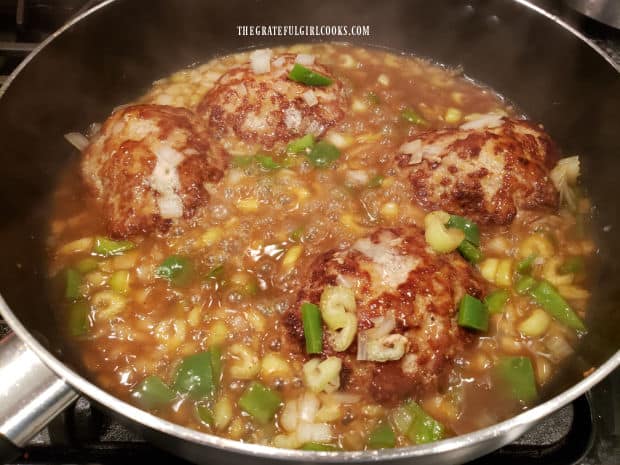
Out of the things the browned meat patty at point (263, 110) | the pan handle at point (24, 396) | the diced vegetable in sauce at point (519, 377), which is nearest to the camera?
the pan handle at point (24, 396)

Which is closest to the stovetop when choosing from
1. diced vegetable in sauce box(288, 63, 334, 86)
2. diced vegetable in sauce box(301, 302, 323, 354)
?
diced vegetable in sauce box(301, 302, 323, 354)

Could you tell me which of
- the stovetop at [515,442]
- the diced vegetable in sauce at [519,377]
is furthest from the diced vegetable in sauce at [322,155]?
the stovetop at [515,442]

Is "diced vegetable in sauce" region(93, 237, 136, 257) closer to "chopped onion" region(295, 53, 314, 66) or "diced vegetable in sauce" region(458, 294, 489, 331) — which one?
"chopped onion" region(295, 53, 314, 66)

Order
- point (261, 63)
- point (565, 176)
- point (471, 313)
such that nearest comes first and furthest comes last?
point (471, 313)
point (565, 176)
point (261, 63)

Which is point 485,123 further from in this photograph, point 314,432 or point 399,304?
point 314,432

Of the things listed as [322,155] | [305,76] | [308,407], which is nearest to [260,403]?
[308,407]

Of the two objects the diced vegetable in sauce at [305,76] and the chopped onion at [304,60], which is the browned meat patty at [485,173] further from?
the chopped onion at [304,60]

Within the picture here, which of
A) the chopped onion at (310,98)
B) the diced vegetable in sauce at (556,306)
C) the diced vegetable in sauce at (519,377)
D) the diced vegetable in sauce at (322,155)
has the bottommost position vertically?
the diced vegetable in sauce at (519,377)
